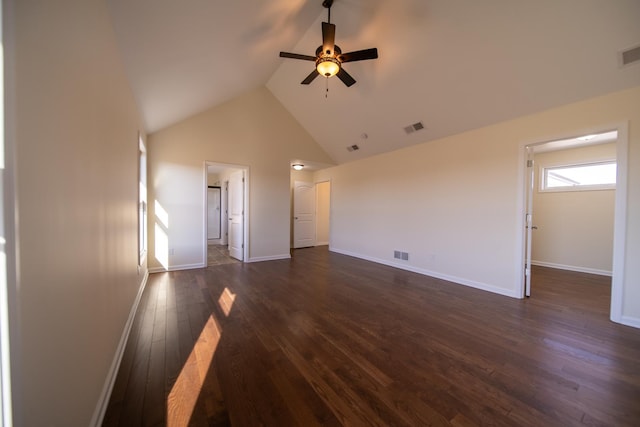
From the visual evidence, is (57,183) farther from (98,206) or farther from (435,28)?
(435,28)

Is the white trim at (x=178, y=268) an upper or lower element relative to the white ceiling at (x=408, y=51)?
lower

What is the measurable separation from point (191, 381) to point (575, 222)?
7.13m

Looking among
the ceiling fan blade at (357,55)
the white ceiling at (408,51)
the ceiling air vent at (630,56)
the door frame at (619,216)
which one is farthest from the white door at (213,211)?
the ceiling air vent at (630,56)

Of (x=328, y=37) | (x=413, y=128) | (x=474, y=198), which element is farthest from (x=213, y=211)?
(x=474, y=198)

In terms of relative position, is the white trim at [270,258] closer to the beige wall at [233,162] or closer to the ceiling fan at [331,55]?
the beige wall at [233,162]

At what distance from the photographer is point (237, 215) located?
217 inches

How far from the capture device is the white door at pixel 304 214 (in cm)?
722

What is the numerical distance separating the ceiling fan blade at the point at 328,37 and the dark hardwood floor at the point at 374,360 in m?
2.96

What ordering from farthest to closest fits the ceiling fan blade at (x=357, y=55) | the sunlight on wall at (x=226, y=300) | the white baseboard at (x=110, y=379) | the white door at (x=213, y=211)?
the white door at (x=213, y=211), the sunlight on wall at (x=226, y=300), the ceiling fan blade at (x=357, y=55), the white baseboard at (x=110, y=379)

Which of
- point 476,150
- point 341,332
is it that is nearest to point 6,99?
point 341,332

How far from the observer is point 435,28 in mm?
2740

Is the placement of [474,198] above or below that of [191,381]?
above

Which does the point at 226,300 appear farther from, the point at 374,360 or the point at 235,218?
the point at 235,218

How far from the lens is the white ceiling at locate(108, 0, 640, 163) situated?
2.14m
